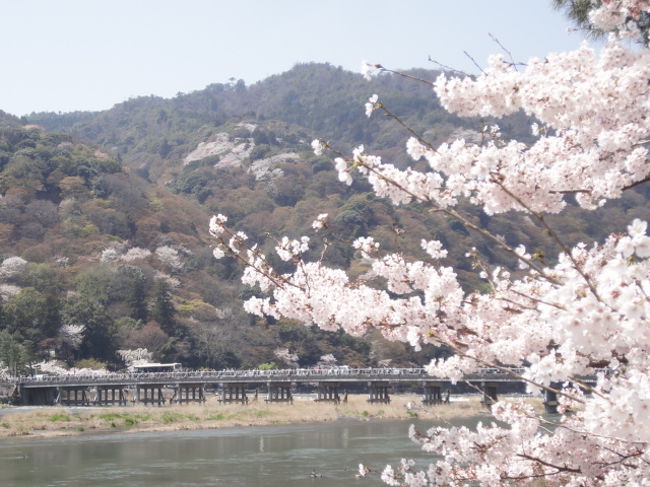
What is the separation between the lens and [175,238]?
8644 centimetres

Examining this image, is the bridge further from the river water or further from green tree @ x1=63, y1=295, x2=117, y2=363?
the river water

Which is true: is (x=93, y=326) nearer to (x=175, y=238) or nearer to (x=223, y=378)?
(x=223, y=378)

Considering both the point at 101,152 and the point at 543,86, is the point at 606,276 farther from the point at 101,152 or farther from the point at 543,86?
the point at 101,152

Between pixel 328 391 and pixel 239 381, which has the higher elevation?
pixel 239 381

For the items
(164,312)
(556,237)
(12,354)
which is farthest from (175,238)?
(556,237)

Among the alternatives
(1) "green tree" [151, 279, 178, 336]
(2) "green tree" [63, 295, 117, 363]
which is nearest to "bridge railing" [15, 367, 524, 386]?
(2) "green tree" [63, 295, 117, 363]

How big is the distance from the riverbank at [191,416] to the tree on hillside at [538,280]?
3014cm

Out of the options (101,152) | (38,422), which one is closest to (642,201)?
(101,152)

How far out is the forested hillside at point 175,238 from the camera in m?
61.0

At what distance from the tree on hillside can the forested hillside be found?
21240 mm

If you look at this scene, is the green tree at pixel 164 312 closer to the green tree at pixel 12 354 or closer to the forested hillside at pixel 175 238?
the forested hillside at pixel 175 238

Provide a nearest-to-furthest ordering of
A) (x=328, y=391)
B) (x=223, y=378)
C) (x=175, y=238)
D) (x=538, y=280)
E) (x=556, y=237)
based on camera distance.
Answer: (x=556, y=237), (x=538, y=280), (x=223, y=378), (x=328, y=391), (x=175, y=238)

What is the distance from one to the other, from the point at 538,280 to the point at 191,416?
39.1 m

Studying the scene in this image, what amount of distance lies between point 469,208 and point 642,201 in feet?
110
